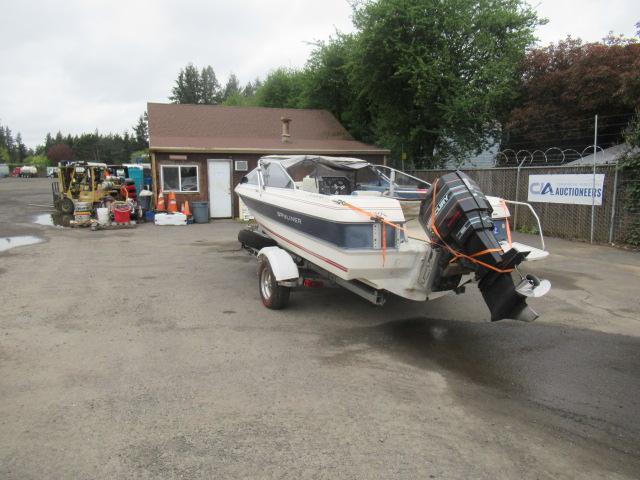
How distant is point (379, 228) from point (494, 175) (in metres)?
11.1

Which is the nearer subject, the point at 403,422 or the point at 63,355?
the point at 403,422

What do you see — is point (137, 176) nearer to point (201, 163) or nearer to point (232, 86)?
point (201, 163)

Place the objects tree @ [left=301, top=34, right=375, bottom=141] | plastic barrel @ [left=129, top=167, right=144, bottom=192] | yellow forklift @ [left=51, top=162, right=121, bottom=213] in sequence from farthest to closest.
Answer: tree @ [left=301, top=34, right=375, bottom=141] → plastic barrel @ [left=129, top=167, right=144, bottom=192] → yellow forklift @ [left=51, top=162, right=121, bottom=213]

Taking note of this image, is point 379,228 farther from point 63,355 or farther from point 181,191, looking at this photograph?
point 181,191

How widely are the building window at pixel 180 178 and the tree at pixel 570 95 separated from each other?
11.8 metres

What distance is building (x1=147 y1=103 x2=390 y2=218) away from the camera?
17453 mm

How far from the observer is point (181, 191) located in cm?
1759

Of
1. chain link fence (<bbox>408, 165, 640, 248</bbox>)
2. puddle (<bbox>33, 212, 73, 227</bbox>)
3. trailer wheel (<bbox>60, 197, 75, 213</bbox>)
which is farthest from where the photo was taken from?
trailer wheel (<bbox>60, 197, 75, 213</bbox>)

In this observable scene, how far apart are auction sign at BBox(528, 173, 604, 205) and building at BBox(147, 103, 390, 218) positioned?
7670mm

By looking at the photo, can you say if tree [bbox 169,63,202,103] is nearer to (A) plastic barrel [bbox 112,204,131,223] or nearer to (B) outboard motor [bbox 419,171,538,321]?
(A) plastic barrel [bbox 112,204,131,223]

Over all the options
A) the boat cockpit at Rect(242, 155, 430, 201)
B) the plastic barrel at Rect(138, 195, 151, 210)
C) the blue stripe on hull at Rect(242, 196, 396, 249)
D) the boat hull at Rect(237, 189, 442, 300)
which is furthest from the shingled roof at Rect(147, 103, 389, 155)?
the boat hull at Rect(237, 189, 442, 300)

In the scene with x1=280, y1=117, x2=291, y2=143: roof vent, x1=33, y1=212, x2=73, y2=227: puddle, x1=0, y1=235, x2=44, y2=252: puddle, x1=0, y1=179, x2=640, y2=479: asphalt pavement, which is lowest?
x1=0, y1=179, x2=640, y2=479: asphalt pavement

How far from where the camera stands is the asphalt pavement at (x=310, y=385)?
3.08 meters

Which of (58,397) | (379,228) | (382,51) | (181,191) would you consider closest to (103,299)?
(58,397)
